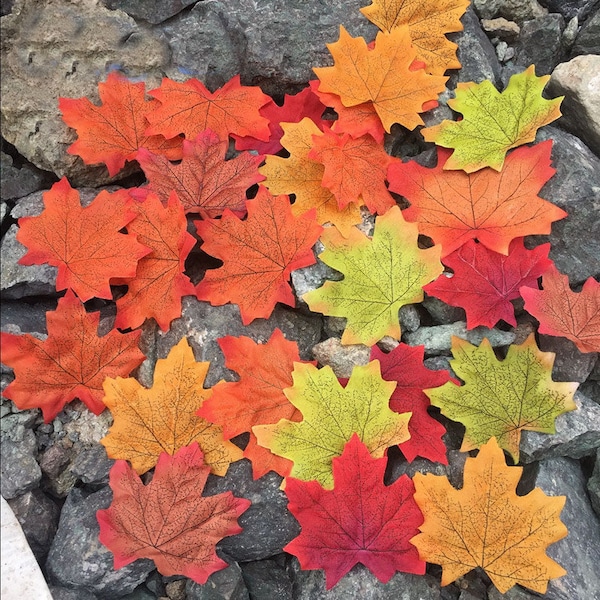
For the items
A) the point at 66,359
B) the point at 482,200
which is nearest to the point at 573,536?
the point at 482,200

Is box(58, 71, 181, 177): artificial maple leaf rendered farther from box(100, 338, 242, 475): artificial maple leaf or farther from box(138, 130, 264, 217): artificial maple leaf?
box(100, 338, 242, 475): artificial maple leaf

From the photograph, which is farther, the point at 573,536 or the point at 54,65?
the point at 54,65

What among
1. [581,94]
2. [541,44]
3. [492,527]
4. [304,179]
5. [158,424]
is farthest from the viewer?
[541,44]

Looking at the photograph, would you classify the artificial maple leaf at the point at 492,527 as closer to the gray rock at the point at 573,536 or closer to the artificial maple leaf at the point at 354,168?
the gray rock at the point at 573,536

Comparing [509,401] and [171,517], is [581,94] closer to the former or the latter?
[509,401]

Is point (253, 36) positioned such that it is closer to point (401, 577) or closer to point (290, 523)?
point (290, 523)

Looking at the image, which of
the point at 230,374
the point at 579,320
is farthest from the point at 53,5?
the point at 579,320
